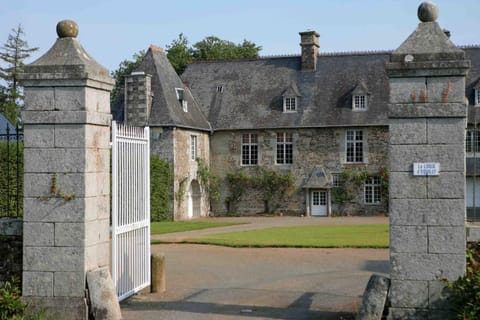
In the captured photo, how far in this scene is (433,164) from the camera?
7.12m

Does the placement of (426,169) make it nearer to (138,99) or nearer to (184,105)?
(138,99)

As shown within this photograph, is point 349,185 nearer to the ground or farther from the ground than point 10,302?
farther from the ground

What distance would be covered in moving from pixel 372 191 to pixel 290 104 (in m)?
5.82

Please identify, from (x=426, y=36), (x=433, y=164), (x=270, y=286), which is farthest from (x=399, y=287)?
(x=270, y=286)

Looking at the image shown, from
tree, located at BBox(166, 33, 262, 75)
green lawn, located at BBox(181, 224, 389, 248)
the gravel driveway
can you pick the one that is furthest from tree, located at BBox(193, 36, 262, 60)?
the gravel driveway

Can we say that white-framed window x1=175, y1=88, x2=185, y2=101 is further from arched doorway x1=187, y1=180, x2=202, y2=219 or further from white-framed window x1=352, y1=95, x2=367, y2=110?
white-framed window x1=352, y1=95, x2=367, y2=110

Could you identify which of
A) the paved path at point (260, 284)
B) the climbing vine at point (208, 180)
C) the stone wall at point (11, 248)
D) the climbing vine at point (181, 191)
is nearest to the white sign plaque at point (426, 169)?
the paved path at point (260, 284)

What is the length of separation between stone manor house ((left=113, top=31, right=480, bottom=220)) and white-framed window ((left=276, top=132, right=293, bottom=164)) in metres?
0.05

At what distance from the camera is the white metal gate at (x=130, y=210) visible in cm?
845

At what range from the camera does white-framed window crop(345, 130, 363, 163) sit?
106ft

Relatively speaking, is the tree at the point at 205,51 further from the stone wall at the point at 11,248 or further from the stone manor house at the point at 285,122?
the stone wall at the point at 11,248

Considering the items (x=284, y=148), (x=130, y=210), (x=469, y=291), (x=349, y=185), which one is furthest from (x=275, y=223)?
(x=469, y=291)

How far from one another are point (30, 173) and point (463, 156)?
15.7 feet

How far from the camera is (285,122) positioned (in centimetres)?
3294
